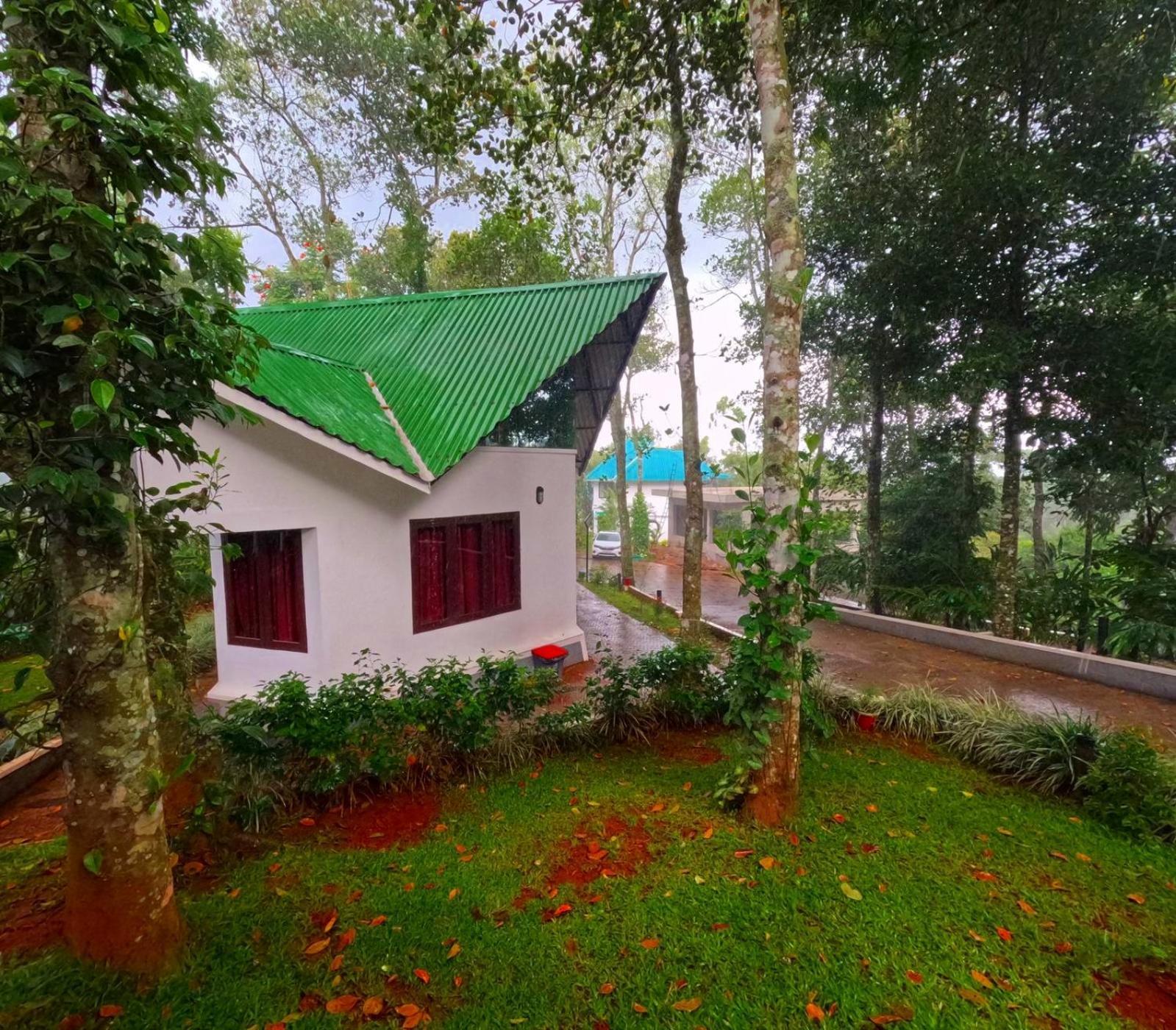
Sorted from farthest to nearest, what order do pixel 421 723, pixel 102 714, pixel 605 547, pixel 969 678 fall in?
1. pixel 605 547
2. pixel 969 678
3. pixel 421 723
4. pixel 102 714

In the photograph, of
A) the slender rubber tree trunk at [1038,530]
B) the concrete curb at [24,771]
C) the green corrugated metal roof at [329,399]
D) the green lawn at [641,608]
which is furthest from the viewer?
the green lawn at [641,608]

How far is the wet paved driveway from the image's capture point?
679 cm

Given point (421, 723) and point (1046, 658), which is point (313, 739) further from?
point (1046, 658)

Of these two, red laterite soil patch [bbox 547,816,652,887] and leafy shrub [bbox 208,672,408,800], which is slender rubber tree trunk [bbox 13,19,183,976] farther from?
red laterite soil patch [bbox 547,816,652,887]

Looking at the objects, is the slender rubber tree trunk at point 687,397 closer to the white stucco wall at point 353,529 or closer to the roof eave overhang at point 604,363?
the roof eave overhang at point 604,363

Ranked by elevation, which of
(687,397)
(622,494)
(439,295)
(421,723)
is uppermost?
(439,295)

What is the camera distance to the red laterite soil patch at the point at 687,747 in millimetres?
5273

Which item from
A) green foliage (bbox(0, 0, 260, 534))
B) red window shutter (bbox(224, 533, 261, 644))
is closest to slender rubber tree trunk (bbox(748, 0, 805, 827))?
green foliage (bbox(0, 0, 260, 534))

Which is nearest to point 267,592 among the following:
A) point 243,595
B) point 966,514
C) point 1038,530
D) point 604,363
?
point 243,595

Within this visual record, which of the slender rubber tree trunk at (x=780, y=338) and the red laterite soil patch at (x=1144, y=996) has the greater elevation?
the slender rubber tree trunk at (x=780, y=338)

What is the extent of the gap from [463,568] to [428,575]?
0.57 meters

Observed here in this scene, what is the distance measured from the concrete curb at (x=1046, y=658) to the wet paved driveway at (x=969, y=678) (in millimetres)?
124

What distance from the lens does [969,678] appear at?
26.6ft

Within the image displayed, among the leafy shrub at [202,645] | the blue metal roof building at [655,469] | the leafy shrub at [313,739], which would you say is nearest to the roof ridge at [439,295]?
the leafy shrub at [202,645]
